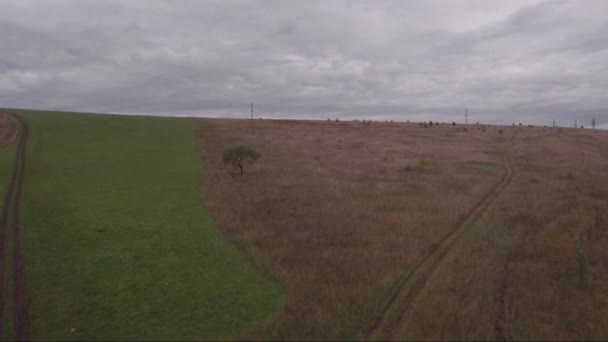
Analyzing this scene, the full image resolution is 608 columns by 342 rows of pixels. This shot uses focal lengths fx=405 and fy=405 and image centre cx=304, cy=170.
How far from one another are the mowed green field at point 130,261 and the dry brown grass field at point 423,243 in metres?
1.16

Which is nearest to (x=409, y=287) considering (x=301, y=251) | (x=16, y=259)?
(x=301, y=251)

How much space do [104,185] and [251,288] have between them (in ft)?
59.1

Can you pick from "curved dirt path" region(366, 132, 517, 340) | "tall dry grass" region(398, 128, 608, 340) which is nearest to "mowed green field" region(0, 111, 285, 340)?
"curved dirt path" region(366, 132, 517, 340)

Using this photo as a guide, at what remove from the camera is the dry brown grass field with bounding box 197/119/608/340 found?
11984 millimetres

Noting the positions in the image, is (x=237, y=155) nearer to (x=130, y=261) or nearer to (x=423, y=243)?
(x=130, y=261)

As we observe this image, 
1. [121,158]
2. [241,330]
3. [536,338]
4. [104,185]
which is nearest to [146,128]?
[121,158]

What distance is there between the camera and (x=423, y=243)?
60.3ft

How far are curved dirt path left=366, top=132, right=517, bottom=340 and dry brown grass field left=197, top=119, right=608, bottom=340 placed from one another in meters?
0.04

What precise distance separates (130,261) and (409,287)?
10.9 meters

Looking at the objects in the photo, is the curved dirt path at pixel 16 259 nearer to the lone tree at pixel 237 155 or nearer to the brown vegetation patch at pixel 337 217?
the brown vegetation patch at pixel 337 217

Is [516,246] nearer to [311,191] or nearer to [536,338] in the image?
[536,338]

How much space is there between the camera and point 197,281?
48.8 feet

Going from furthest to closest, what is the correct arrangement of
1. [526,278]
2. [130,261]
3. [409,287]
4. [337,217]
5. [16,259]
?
[337,217], [130,261], [16,259], [526,278], [409,287]

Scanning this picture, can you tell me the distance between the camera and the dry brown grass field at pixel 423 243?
12.0m
